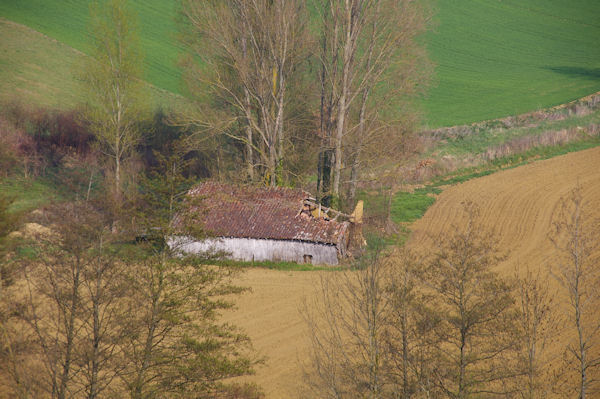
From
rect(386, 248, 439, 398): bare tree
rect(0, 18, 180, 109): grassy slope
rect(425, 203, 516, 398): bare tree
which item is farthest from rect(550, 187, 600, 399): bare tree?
rect(0, 18, 180, 109): grassy slope

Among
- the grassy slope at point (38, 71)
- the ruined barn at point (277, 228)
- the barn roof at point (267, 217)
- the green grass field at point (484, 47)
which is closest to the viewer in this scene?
the ruined barn at point (277, 228)

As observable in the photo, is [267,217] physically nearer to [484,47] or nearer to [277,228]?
[277,228]

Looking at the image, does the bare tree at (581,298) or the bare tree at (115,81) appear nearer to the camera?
the bare tree at (581,298)

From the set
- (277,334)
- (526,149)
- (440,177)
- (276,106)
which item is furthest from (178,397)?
(526,149)

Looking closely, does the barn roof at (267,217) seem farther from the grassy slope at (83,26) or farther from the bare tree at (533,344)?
the grassy slope at (83,26)

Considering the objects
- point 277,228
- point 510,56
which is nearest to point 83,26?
point 277,228

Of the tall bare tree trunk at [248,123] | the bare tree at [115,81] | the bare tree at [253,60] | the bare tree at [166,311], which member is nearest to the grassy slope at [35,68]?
the bare tree at [115,81]

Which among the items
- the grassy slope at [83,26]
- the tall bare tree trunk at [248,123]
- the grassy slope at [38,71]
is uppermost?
the grassy slope at [83,26]
